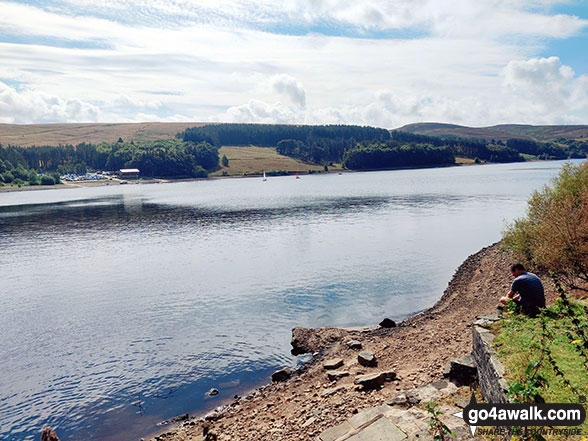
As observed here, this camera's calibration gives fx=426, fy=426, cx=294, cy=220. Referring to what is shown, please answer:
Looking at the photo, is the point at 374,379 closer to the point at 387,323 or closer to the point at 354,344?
the point at 354,344

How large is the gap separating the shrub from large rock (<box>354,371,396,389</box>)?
13.1m

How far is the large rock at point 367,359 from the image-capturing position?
65.2ft

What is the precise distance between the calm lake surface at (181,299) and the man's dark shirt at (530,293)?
12.2m

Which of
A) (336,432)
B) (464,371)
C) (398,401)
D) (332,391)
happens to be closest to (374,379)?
(332,391)

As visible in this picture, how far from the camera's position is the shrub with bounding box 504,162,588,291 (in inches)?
947

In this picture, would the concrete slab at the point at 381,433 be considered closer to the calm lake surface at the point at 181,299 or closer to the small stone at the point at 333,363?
the small stone at the point at 333,363

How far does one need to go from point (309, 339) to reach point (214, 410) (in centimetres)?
768

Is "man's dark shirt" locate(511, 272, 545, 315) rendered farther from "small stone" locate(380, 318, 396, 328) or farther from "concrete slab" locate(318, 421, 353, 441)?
"small stone" locate(380, 318, 396, 328)

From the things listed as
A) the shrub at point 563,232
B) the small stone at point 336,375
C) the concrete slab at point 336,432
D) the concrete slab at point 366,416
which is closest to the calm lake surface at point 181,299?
the small stone at point 336,375

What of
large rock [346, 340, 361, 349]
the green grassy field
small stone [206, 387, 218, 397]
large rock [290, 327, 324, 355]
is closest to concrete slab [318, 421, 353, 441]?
the green grassy field

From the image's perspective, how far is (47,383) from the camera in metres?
21.9

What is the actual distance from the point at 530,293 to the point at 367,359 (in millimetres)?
8004

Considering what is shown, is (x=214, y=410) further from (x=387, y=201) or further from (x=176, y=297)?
(x=387, y=201)

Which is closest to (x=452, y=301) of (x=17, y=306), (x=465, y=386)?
(x=465, y=386)
